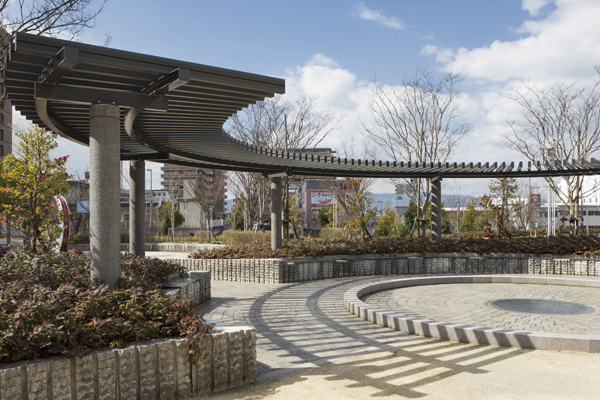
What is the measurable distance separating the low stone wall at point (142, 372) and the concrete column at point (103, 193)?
6.06 ft

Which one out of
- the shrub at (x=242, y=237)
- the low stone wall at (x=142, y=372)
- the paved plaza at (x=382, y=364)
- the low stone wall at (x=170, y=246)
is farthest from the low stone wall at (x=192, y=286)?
the low stone wall at (x=170, y=246)

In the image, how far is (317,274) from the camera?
37.5 ft

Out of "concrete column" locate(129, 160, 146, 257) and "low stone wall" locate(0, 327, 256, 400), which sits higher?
"concrete column" locate(129, 160, 146, 257)

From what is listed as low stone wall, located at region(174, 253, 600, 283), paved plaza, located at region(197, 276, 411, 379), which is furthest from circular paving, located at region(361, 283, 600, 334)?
low stone wall, located at region(174, 253, 600, 283)

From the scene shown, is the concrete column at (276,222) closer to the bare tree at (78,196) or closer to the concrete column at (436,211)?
the concrete column at (436,211)

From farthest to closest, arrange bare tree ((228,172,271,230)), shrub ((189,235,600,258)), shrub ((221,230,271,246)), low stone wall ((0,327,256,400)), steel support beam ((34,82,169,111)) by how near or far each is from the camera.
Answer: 1. bare tree ((228,172,271,230))
2. shrub ((221,230,271,246))
3. shrub ((189,235,600,258))
4. steel support beam ((34,82,169,111))
5. low stone wall ((0,327,256,400))

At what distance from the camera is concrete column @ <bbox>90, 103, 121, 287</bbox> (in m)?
5.07

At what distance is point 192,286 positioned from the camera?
7559 mm

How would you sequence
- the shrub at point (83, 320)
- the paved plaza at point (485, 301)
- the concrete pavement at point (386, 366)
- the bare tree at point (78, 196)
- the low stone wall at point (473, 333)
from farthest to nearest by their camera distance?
the bare tree at point (78, 196) < the paved plaza at point (485, 301) < the low stone wall at point (473, 333) < the concrete pavement at point (386, 366) < the shrub at point (83, 320)

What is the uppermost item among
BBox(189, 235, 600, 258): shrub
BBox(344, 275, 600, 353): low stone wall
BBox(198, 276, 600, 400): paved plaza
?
BBox(189, 235, 600, 258): shrub

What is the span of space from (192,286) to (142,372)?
404 centimetres

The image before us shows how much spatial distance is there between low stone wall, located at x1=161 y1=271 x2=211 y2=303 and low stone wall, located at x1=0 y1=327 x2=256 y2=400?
9.49ft

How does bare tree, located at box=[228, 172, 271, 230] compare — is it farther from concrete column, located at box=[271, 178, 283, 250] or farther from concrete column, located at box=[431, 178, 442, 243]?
concrete column, located at box=[431, 178, 442, 243]

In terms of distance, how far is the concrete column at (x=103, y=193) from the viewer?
507 centimetres
